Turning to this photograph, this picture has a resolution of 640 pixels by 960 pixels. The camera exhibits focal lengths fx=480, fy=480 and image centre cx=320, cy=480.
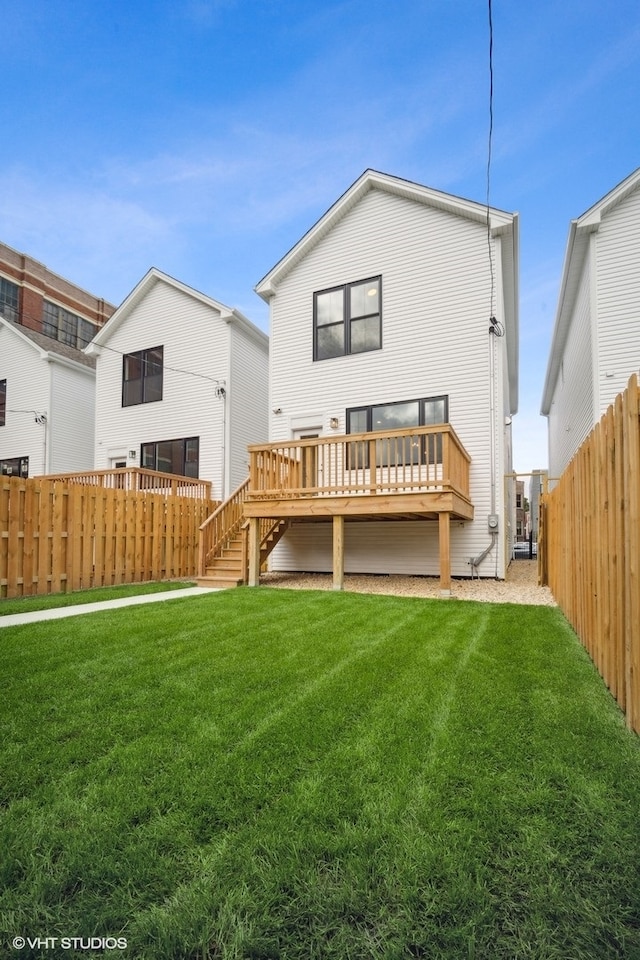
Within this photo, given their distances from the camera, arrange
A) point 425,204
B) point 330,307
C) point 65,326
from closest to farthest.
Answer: point 425,204 → point 330,307 → point 65,326

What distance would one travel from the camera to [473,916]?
4.52ft

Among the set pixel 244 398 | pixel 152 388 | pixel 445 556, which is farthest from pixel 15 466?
pixel 445 556

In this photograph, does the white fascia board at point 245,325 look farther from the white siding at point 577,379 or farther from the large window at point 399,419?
the white siding at point 577,379

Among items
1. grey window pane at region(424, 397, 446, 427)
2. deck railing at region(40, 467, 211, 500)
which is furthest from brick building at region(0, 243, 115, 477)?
grey window pane at region(424, 397, 446, 427)

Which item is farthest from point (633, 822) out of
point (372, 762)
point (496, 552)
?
point (496, 552)

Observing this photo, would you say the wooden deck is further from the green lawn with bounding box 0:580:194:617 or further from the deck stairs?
the green lawn with bounding box 0:580:194:617

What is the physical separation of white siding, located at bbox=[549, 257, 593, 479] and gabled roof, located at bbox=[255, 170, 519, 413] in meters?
1.49

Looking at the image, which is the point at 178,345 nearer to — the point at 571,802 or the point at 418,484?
the point at 418,484

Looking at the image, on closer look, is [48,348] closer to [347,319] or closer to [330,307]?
[330,307]

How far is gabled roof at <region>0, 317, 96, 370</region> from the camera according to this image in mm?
17516

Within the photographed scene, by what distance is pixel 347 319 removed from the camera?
11.7 metres

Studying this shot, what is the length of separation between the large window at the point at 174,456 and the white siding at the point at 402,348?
3384 mm

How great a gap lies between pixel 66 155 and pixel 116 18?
21.2 feet

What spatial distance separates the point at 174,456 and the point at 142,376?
9.80 feet
